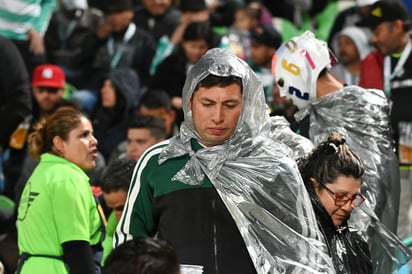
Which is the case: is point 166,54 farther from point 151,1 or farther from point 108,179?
point 108,179

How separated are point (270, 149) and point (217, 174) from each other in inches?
11.8

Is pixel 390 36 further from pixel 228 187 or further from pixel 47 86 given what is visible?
pixel 228 187

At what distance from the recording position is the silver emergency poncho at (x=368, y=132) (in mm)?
6754

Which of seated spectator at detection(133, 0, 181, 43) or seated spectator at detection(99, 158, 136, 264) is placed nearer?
seated spectator at detection(99, 158, 136, 264)

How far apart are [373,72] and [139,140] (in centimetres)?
190

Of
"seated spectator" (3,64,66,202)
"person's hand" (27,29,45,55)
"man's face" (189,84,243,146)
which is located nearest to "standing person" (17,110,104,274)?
"man's face" (189,84,243,146)

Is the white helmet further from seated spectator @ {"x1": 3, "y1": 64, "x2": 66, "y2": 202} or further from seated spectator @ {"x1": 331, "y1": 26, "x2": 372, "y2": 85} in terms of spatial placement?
seated spectator @ {"x1": 331, "y1": 26, "x2": 372, "y2": 85}

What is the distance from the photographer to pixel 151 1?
1258cm

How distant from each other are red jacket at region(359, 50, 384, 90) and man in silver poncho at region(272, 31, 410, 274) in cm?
174

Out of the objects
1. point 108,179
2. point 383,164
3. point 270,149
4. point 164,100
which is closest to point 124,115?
point 164,100

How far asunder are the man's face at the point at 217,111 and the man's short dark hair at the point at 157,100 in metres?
4.77

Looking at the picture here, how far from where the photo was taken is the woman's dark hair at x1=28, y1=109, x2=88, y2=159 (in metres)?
6.91

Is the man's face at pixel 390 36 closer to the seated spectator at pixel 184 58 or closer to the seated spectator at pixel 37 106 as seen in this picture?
the seated spectator at pixel 184 58

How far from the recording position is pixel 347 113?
6.86m
